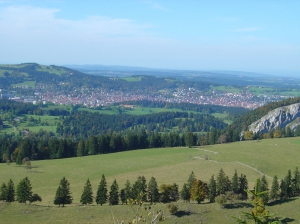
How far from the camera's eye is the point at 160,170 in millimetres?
62938

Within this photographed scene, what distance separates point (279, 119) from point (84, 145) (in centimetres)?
7478

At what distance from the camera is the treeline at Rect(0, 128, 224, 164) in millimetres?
79188

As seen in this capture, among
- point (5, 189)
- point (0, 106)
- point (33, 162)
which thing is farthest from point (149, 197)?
point (0, 106)

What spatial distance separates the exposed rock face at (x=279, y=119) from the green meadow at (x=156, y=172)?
40.6 m

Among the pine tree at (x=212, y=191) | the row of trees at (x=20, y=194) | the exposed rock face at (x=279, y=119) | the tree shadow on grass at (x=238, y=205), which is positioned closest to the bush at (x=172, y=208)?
the tree shadow on grass at (x=238, y=205)

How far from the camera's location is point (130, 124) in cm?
16288

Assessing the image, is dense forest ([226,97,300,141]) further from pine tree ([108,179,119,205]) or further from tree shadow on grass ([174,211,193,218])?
tree shadow on grass ([174,211,193,218])

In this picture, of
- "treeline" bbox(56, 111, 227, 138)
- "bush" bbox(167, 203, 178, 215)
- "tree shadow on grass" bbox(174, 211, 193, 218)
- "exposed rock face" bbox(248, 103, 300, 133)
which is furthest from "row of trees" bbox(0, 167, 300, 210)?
"treeline" bbox(56, 111, 227, 138)

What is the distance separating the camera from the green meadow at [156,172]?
128 ft

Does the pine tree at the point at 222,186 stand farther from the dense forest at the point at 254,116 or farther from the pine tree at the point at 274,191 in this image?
the dense forest at the point at 254,116

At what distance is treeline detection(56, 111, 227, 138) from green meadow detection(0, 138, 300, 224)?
202 feet

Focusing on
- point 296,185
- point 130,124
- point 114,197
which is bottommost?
point 130,124

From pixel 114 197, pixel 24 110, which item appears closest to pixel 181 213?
pixel 114 197

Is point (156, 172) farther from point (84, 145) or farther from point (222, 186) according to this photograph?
point (84, 145)
